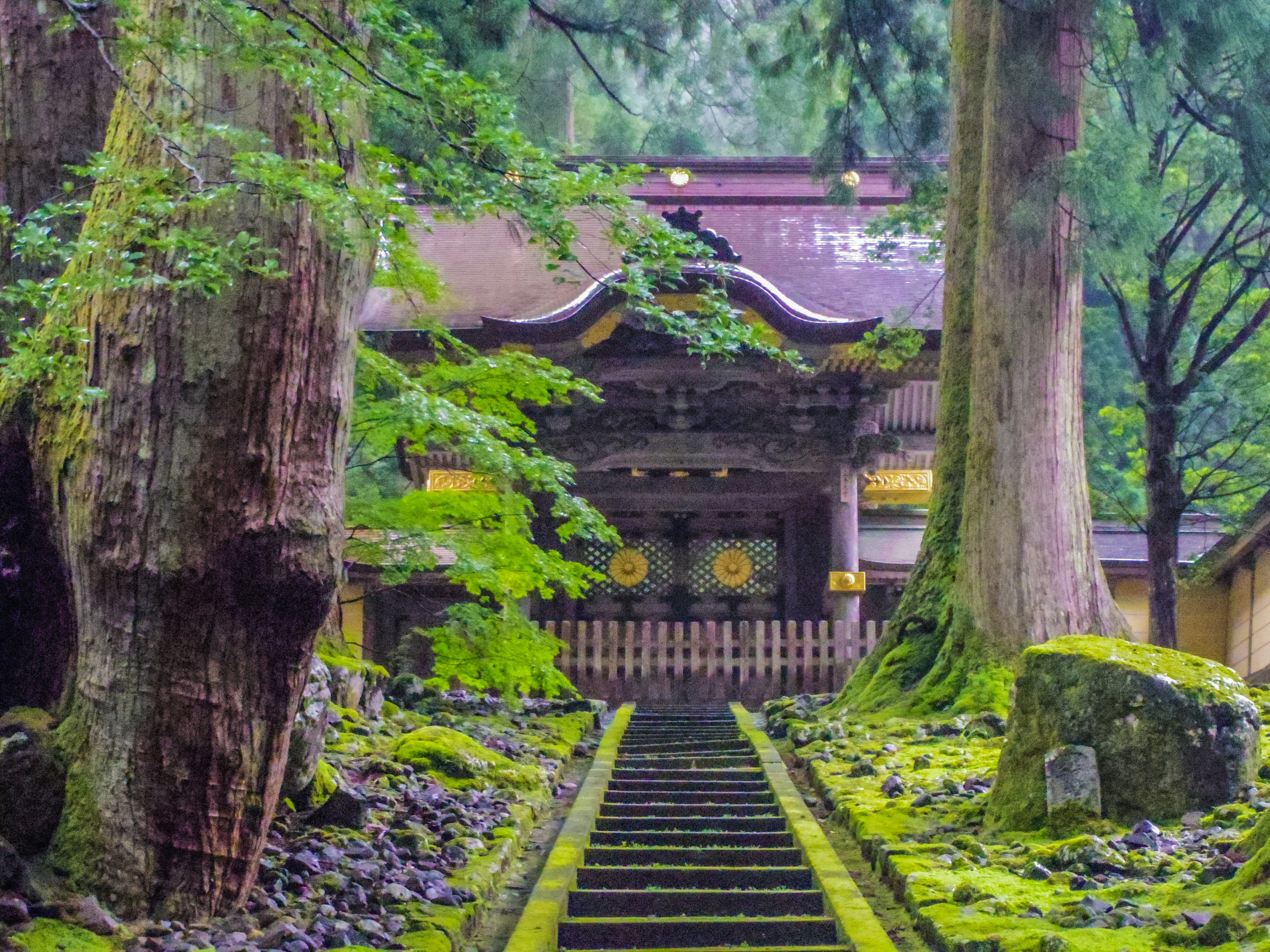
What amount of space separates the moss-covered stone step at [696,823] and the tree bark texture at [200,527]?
2.89 m

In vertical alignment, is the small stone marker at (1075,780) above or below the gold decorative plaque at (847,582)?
below

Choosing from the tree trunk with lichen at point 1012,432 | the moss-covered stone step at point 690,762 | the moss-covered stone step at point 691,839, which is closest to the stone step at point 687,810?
the moss-covered stone step at point 691,839

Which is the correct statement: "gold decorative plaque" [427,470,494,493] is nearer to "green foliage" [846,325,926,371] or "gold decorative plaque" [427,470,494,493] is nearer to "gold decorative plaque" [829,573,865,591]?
"gold decorative plaque" [829,573,865,591]

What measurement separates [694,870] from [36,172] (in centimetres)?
391

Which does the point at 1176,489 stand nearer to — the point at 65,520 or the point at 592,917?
the point at 592,917

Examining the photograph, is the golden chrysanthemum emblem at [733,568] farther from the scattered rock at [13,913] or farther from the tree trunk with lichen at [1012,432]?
the scattered rock at [13,913]

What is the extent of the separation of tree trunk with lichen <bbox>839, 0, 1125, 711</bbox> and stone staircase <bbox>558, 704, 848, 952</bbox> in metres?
1.74

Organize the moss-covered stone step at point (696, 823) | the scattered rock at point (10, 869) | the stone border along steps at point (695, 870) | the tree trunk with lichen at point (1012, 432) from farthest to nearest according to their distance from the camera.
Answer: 1. the tree trunk with lichen at point (1012, 432)
2. the moss-covered stone step at point (696, 823)
3. the stone border along steps at point (695, 870)
4. the scattered rock at point (10, 869)

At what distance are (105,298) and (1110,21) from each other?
7829mm

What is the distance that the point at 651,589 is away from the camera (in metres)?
16.0

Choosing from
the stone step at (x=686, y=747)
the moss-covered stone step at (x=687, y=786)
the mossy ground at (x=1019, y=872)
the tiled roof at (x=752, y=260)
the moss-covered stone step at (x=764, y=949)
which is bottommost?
the stone step at (x=686, y=747)

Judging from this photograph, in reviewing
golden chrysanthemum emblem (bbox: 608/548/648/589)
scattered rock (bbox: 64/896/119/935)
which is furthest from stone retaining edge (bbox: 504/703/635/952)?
golden chrysanthemum emblem (bbox: 608/548/648/589)

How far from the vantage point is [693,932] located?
15.5 ft

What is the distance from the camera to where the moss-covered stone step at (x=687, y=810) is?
267 inches
